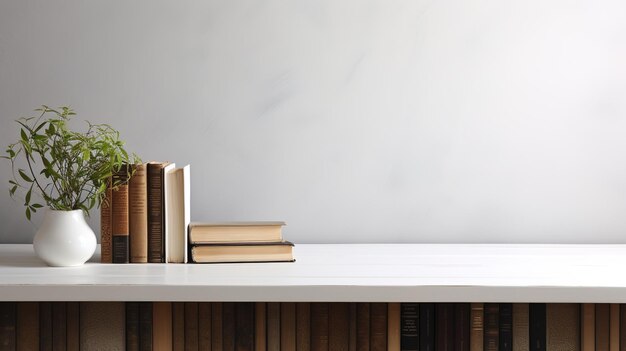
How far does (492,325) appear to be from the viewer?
1.28 m

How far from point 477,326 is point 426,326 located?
0.09 metres

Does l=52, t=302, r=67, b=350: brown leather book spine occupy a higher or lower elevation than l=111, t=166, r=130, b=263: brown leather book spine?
lower

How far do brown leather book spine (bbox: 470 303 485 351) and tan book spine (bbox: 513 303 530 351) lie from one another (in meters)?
0.06

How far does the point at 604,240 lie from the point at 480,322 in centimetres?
54

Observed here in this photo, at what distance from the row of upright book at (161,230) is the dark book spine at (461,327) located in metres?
0.31

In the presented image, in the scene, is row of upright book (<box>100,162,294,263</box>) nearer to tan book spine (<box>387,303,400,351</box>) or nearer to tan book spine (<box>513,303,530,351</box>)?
tan book spine (<box>387,303,400,351</box>)

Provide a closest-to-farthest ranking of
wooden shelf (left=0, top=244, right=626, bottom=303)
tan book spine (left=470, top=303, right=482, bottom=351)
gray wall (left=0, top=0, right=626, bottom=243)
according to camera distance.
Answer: wooden shelf (left=0, top=244, right=626, bottom=303) < tan book spine (left=470, top=303, right=482, bottom=351) < gray wall (left=0, top=0, right=626, bottom=243)

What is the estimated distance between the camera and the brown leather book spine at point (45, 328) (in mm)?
1295

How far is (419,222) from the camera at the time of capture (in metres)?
1.65

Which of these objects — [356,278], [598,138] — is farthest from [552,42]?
[356,278]

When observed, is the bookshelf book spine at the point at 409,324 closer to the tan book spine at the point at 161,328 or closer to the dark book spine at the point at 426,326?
the dark book spine at the point at 426,326

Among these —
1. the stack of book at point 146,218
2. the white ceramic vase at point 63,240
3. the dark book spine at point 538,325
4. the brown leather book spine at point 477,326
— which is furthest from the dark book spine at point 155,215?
the dark book spine at point 538,325

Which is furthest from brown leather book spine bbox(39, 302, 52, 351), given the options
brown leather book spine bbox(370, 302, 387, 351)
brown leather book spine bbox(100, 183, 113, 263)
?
brown leather book spine bbox(370, 302, 387, 351)

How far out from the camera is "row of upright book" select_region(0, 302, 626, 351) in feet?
4.22
